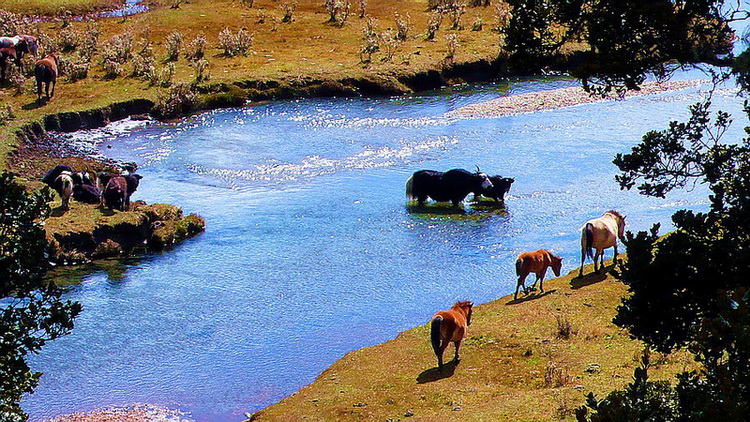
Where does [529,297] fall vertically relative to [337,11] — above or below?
below

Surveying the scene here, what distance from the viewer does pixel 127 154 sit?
36.7 meters

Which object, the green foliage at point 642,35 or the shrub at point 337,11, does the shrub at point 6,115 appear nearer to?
the shrub at point 337,11

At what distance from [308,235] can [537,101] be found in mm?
21191

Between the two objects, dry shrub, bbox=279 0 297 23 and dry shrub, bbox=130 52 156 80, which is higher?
dry shrub, bbox=279 0 297 23

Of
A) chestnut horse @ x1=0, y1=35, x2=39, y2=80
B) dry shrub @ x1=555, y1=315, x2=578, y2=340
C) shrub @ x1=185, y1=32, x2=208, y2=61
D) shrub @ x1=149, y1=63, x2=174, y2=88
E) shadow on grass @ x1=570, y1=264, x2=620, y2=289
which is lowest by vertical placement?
shadow on grass @ x1=570, y1=264, x2=620, y2=289

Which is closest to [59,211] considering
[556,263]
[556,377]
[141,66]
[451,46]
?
[556,263]

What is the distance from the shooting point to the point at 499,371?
16.3m

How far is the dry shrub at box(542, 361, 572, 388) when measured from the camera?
14770 mm

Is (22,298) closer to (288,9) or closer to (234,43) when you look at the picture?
(234,43)

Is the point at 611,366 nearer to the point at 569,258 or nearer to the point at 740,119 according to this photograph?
the point at 569,258

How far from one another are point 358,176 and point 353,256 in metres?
8.66

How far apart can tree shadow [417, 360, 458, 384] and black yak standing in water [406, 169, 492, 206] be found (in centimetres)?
1453

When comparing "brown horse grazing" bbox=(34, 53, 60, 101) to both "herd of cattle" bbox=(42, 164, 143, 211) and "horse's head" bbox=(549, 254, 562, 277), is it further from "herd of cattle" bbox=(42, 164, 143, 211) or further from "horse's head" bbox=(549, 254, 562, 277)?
"horse's head" bbox=(549, 254, 562, 277)

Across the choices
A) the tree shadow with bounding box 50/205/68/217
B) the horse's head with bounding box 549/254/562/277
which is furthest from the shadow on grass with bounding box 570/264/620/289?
the tree shadow with bounding box 50/205/68/217
